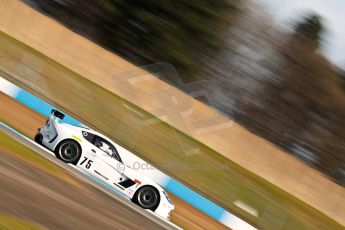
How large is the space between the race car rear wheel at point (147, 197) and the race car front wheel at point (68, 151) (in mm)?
1509

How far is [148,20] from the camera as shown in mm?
25078

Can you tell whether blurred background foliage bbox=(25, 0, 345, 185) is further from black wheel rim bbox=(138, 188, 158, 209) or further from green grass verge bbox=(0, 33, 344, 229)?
black wheel rim bbox=(138, 188, 158, 209)

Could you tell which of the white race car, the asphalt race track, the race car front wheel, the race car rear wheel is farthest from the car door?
the race car rear wheel

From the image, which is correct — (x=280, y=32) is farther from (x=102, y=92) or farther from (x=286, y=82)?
(x=102, y=92)

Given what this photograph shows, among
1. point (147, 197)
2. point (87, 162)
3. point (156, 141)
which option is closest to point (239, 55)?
point (156, 141)

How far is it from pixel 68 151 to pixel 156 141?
5.34 metres

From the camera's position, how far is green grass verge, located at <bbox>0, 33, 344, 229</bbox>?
16359 mm

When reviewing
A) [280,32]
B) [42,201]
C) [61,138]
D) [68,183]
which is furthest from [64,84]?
[280,32]

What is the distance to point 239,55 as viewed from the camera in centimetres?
2470

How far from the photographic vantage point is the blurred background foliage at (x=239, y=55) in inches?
924

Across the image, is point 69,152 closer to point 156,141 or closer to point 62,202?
point 62,202

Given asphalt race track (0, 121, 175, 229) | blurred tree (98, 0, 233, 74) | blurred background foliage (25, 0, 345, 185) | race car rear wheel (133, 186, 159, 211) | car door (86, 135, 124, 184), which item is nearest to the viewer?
asphalt race track (0, 121, 175, 229)

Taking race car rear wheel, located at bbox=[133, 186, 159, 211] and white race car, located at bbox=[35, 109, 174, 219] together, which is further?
race car rear wheel, located at bbox=[133, 186, 159, 211]

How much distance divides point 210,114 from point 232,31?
810cm
